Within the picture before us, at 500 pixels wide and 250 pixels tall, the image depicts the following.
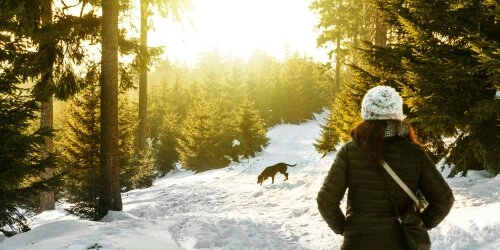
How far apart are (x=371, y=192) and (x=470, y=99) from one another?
596 centimetres

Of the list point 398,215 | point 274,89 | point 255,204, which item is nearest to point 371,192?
point 398,215

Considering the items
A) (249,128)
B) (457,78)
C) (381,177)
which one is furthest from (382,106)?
(249,128)

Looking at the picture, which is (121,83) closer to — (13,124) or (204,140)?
(13,124)

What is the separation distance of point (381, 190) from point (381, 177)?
10 cm

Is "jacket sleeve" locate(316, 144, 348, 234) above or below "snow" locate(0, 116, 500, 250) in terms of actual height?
above

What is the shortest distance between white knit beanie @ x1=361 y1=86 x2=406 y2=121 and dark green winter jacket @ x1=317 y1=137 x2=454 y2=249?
172mm

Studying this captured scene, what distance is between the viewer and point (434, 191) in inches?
118

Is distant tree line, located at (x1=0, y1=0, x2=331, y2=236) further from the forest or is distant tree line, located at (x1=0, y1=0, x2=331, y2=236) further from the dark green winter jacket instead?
the dark green winter jacket

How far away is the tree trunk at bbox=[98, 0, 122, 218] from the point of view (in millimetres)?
11797

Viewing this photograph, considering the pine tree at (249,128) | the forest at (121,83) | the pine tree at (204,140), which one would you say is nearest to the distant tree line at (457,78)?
the forest at (121,83)

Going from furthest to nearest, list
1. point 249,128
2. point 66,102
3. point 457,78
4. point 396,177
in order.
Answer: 1. point 249,128
2. point 66,102
3. point 457,78
4. point 396,177

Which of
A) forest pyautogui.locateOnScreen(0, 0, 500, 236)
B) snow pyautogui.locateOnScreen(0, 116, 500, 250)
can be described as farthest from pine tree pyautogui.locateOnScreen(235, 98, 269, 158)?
snow pyautogui.locateOnScreen(0, 116, 500, 250)

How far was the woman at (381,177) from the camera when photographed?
115 inches

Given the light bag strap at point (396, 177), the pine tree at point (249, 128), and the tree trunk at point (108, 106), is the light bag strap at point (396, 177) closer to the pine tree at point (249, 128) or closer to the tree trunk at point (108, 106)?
the tree trunk at point (108, 106)
